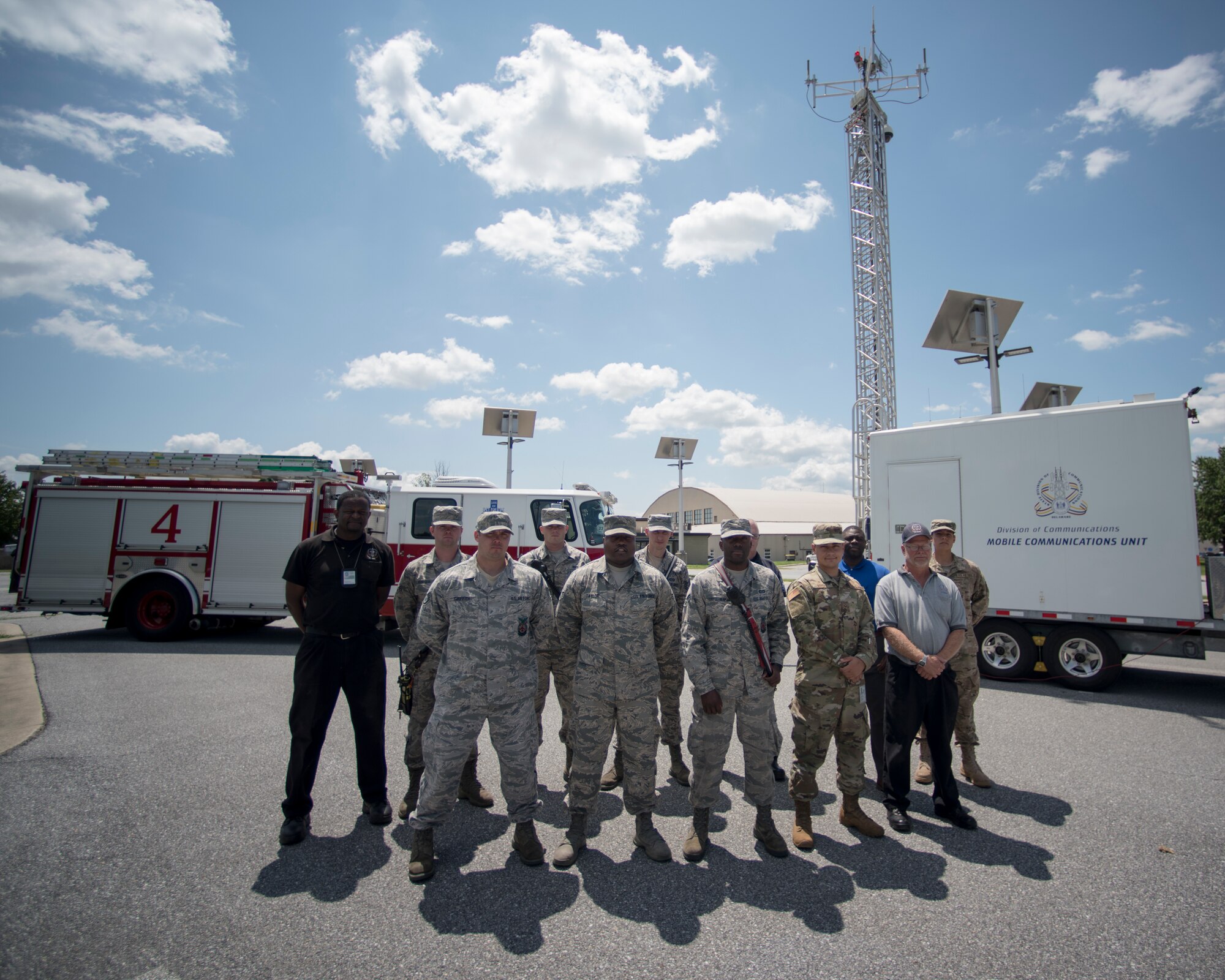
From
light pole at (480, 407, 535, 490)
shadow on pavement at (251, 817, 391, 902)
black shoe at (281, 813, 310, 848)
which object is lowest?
shadow on pavement at (251, 817, 391, 902)

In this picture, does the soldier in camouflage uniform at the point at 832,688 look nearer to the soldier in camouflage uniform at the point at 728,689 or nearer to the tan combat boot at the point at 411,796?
the soldier in camouflage uniform at the point at 728,689

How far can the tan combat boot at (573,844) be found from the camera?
3.36 metres

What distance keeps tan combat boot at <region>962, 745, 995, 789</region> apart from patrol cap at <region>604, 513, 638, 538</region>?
3142mm

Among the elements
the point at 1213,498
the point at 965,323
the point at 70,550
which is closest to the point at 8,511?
the point at 70,550

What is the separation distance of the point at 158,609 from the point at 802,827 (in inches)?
446

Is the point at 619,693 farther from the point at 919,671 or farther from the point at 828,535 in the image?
the point at 919,671

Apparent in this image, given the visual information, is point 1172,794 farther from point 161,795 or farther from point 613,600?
point 161,795

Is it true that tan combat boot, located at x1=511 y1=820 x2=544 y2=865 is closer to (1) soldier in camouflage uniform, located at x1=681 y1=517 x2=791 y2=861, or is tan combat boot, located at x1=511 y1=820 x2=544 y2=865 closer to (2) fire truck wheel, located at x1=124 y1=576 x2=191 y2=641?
(1) soldier in camouflage uniform, located at x1=681 y1=517 x2=791 y2=861

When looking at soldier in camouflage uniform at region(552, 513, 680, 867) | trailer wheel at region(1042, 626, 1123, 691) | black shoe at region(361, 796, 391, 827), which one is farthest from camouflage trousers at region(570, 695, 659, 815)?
trailer wheel at region(1042, 626, 1123, 691)

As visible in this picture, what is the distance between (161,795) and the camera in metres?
4.24

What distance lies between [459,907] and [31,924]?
1.90m

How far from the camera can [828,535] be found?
4.05m

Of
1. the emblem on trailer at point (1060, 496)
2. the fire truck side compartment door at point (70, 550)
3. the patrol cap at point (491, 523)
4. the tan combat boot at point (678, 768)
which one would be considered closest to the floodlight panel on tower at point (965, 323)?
the emblem on trailer at point (1060, 496)

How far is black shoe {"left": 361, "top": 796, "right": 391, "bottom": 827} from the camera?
3867mm
